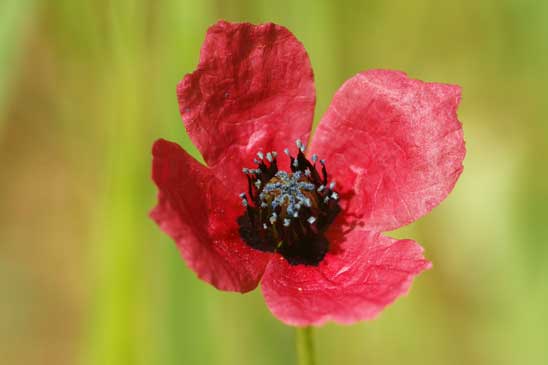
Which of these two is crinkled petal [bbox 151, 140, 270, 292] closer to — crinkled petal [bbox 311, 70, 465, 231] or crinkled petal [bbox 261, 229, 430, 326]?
crinkled petal [bbox 261, 229, 430, 326]

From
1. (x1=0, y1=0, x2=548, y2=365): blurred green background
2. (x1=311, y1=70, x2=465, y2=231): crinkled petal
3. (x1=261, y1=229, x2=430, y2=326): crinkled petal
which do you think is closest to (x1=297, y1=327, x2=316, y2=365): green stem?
(x1=261, y1=229, x2=430, y2=326): crinkled petal

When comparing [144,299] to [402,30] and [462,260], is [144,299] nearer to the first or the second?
[462,260]

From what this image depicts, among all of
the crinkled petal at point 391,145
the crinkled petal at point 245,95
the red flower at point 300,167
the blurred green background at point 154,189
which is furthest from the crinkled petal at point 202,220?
the blurred green background at point 154,189

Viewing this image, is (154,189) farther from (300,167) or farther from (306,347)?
(306,347)

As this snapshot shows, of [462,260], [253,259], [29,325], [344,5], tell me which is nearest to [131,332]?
[253,259]

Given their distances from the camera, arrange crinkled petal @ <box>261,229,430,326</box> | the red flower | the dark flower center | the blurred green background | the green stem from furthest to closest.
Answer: the blurred green background
the dark flower center
the red flower
the green stem
crinkled petal @ <box>261,229,430,326</box>

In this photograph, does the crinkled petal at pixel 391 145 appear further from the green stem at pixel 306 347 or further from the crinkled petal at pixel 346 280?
the green stem at pixel 306 347
